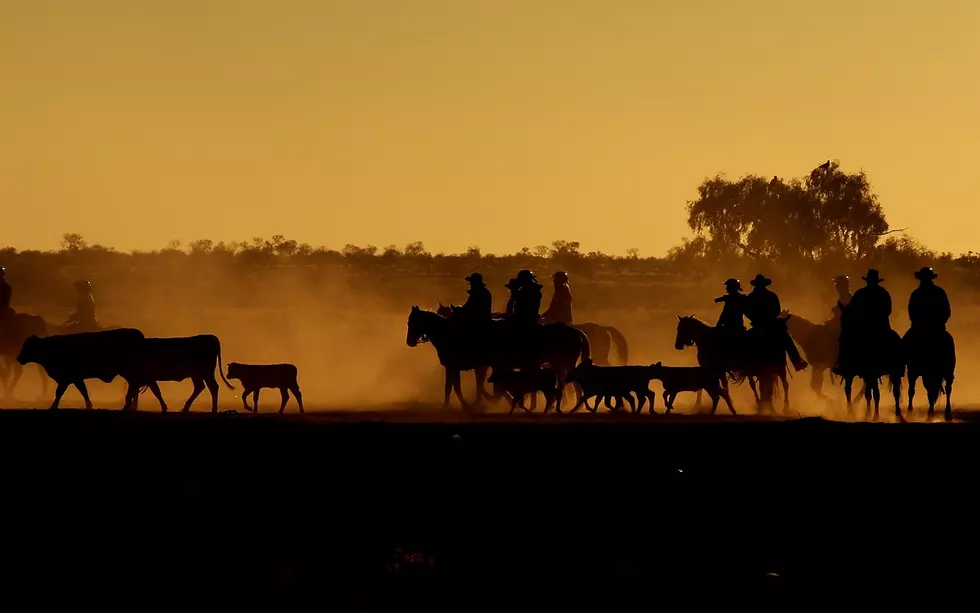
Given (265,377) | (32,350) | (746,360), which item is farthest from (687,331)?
(32,350)

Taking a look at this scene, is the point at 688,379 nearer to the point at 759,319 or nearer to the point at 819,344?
the point at 759,319

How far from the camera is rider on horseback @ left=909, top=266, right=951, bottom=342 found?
91.9 feet

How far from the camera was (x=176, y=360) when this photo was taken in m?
28.9

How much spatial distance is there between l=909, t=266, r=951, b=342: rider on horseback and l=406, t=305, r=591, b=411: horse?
519cm

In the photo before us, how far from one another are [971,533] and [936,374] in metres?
11.8

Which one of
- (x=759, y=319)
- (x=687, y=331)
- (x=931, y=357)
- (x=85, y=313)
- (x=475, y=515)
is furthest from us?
(x=85, y=313)

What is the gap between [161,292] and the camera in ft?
241

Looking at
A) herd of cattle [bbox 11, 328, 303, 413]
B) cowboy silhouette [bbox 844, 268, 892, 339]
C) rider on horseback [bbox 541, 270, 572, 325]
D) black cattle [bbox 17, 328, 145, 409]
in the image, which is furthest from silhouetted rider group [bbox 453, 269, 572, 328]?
black cattle [bbox 17, 328, 145, 409]

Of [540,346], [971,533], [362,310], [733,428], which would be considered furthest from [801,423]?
[362,310]

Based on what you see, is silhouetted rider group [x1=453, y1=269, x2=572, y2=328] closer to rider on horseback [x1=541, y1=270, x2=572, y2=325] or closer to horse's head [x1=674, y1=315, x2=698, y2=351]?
horse's head [x1=674, y1=315, x2=698, y2=351]

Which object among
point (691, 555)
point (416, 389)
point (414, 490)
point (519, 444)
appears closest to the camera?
point (691, 555)

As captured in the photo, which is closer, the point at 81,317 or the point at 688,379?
the point at 688,379

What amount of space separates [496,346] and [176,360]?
4760mm

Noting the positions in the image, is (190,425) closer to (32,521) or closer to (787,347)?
(32,521)
